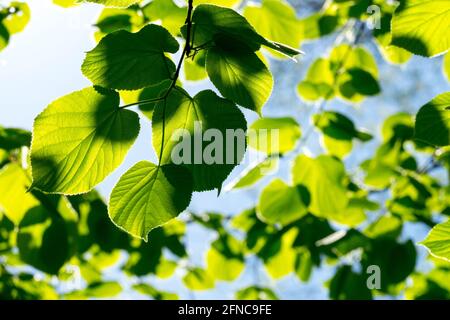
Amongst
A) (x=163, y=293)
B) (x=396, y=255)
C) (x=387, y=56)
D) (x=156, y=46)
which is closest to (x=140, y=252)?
(x=163, y=293)

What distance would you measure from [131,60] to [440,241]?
51cm

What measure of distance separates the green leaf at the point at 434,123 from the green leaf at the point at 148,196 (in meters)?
0.36

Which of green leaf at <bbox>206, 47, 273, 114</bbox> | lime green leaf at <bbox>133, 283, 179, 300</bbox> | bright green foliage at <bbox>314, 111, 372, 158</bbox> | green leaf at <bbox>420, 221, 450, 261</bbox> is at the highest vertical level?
green leaf at <bbox>206, 47, 273, 114</bbox>

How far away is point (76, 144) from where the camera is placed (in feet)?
2.09

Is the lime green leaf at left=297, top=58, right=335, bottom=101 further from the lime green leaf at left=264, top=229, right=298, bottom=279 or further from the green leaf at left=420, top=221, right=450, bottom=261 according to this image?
the green leaf at left=420, top=221, right=450, bottom=261

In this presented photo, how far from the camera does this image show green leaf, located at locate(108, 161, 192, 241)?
2.04ft

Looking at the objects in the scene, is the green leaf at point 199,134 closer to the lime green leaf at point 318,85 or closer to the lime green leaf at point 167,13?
the lime green leaf at point 167,13

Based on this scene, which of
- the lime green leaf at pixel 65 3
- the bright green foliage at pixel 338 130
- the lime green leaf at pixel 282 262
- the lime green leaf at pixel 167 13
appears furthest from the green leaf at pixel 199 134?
the lime green leaf at pixel 282 262

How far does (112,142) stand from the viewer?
0.64 meters

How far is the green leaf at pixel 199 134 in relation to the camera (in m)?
0.61

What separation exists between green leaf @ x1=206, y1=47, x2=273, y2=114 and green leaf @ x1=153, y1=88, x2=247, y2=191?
18 millimetres

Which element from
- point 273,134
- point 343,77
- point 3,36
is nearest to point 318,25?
point 343,77

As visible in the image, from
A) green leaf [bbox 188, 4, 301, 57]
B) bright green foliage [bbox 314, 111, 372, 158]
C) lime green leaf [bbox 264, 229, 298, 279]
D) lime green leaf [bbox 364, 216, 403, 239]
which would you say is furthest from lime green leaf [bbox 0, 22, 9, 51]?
lime green leaf [bbox 364, 216, 403, 239]

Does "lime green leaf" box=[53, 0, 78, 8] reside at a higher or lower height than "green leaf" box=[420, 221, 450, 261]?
higher
